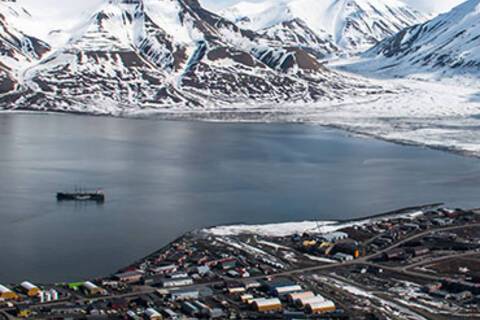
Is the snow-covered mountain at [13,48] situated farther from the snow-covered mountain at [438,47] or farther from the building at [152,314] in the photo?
the building at [152,314]

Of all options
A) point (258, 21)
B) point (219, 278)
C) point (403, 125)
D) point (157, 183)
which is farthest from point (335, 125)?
point (258, 21)

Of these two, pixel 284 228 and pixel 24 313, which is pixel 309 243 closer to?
pixel 284 228

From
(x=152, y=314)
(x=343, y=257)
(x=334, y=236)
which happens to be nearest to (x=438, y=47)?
(x=334, y=236)

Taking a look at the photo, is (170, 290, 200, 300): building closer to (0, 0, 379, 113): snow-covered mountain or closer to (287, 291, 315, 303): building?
(287, 291, 315, 303): building

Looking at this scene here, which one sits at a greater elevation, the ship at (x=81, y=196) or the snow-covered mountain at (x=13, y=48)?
the snow-covered mountain at (x=13, y=48)

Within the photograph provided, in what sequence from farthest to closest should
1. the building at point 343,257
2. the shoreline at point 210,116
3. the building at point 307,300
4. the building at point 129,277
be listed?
the shoreline at point 210,116 < the building at point 343,257 < the building at point 129,277 < the building at point 307,300

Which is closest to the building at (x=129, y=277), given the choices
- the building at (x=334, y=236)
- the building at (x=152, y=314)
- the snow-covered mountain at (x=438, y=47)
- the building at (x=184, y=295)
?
the building at (x=184, y=295)

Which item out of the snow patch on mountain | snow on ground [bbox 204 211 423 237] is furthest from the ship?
the snow patch on mountain
